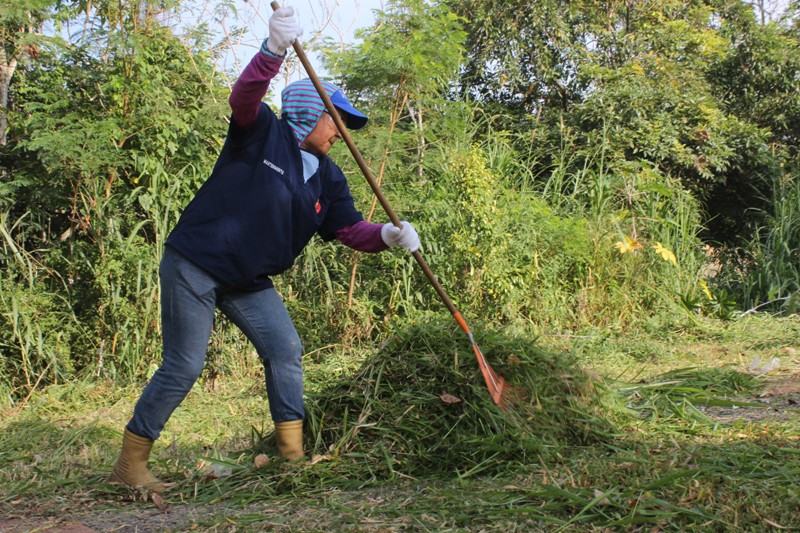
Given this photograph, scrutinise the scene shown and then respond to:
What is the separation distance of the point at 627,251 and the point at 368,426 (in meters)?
4.55

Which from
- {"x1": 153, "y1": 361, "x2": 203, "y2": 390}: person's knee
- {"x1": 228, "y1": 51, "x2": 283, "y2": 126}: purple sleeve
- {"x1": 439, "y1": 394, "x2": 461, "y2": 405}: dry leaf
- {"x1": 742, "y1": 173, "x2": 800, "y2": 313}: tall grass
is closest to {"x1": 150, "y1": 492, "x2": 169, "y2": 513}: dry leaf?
{"x1": 153, "y1": 361, "x2": 203, "y2": 390}: person's knee

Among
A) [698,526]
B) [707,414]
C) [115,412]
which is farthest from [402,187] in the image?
[698,526]

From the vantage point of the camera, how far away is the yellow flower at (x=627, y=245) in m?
6.74

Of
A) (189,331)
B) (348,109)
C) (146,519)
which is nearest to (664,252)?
(348,109)

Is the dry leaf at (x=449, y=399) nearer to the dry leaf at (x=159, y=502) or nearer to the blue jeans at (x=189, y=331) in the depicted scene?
the blue jeans at (x=189, y=331)

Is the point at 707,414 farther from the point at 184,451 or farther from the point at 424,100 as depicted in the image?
the point at 424,100

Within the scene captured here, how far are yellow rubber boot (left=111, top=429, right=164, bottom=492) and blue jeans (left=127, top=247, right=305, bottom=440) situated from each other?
1.5 inches

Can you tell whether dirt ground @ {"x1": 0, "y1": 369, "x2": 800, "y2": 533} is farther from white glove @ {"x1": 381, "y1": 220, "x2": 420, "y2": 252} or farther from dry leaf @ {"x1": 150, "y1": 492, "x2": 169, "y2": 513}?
white glove @ {"x1": 381, "y1": 220, "x2": 420, "y2": 252}

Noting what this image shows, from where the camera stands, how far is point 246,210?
9.06 ft

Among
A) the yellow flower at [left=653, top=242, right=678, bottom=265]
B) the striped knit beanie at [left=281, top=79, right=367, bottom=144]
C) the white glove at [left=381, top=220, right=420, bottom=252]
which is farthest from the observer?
the yellow flower at [left=653, top=242, right=678, bottom=265]

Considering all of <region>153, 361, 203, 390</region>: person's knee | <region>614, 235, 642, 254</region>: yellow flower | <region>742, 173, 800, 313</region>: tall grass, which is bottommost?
<region>742, 173, 800, 313</region>: tall grass

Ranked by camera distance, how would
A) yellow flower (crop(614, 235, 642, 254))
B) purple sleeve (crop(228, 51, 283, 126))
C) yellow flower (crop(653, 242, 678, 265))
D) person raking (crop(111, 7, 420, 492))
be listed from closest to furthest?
1. purple sleeve (crop(228, 51, 283, 126))
2. person raking (crop(111, 7, 420, 492))
3. yellow flower (crop(614, 235, 642, 254))
4. yellow flower (crop(653, 242, 678, 265))

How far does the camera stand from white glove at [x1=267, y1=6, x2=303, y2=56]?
264cm

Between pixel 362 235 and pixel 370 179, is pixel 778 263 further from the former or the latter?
pixel 370 179
